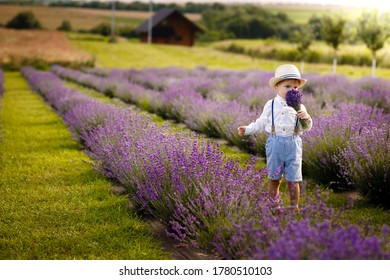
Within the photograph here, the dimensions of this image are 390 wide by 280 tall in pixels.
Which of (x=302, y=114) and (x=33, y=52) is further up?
(x=302, y=114)

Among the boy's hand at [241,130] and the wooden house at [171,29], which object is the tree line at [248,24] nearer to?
the wooden house at [171,29]

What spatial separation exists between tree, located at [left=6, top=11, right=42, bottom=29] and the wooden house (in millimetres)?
12497

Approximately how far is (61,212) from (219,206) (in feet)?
5.09

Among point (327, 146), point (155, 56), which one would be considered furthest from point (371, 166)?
point (155, 56)

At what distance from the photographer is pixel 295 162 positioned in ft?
11.1

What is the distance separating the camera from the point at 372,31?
19422mm

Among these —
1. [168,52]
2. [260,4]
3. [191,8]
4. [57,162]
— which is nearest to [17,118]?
[57,162]

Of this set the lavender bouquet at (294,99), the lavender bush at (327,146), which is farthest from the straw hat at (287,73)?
the lavender bush at (327,146)

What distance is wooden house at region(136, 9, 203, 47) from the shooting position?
42.9 m

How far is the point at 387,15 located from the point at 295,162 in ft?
62.3

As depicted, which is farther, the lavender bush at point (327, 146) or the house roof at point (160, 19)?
the house roof at point (160, 19)

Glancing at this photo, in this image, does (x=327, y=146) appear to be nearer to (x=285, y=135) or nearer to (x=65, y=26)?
(x=285, y=135)

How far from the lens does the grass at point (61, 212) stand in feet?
10.1

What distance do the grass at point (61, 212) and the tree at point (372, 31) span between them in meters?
16.3
